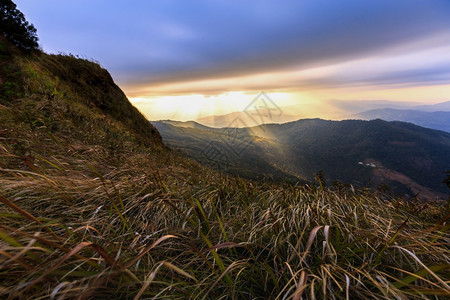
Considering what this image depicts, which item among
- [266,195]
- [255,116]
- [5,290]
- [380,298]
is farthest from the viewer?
[255,116]

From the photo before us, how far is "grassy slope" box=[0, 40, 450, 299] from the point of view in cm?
101

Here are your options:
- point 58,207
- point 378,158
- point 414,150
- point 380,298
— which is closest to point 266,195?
point 380,298

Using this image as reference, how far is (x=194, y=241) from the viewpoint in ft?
5.86

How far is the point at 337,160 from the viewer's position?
181 m

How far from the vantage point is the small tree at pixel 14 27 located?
35.6 feet

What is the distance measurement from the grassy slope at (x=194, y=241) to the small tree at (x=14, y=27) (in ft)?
38.0

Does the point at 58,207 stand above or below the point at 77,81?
below

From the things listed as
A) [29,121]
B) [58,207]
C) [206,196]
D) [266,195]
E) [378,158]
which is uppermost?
[29,121]

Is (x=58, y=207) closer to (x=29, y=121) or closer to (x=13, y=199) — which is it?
(x=13, y=199)

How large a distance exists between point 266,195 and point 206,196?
99 centimetres

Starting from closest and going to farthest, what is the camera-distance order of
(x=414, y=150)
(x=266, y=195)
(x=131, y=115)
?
1. (x=266, y=195)
2. (x=131, y=115)
3. (x=414, y=150)

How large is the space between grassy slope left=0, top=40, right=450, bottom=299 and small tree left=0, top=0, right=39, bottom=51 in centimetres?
1158

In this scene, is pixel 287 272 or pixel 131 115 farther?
pixel 131 115

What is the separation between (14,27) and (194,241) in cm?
1727
